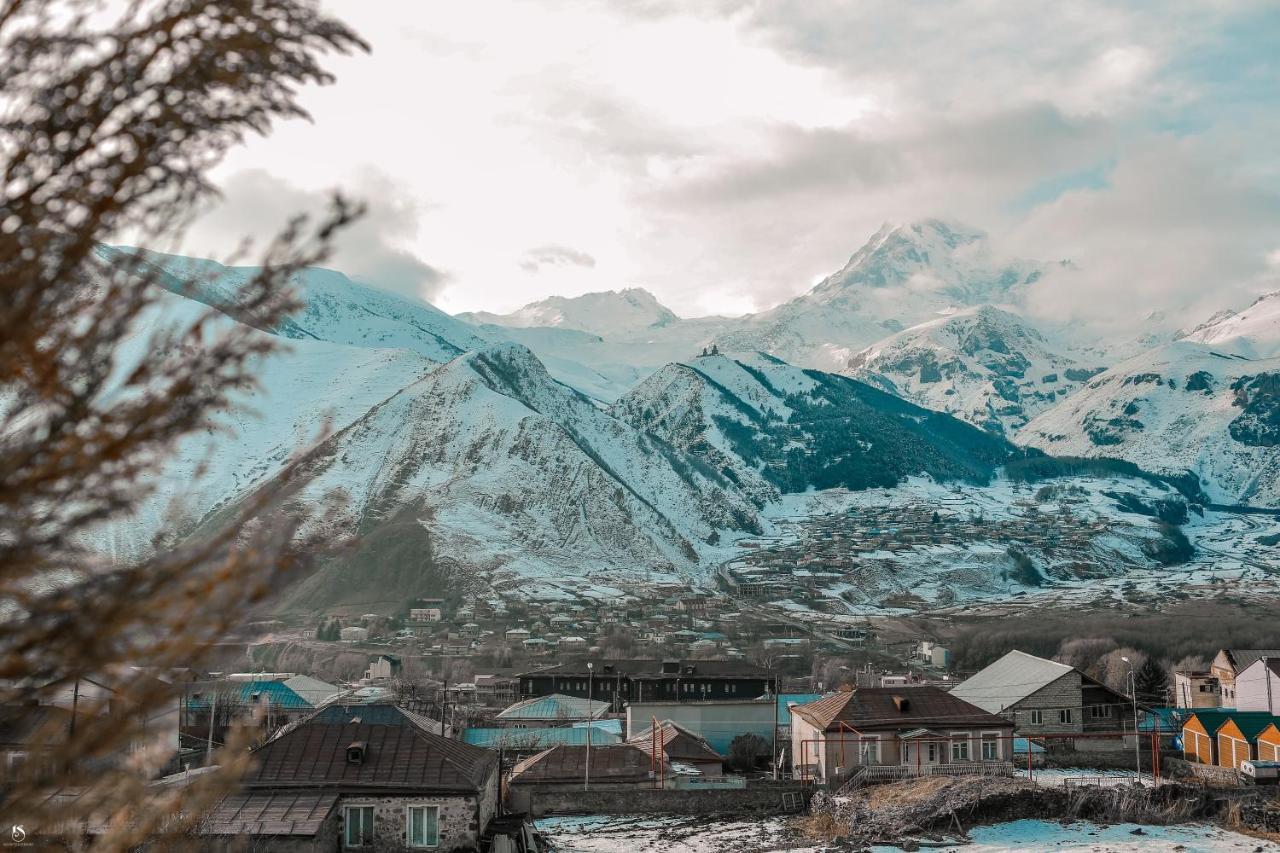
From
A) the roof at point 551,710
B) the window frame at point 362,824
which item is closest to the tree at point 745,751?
the roof at point 551,710

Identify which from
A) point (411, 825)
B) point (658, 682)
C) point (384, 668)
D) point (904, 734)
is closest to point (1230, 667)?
point (658, 682)

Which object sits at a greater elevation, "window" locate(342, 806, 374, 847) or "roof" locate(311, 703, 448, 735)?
"roof" locate(311, 703, 448, 735)

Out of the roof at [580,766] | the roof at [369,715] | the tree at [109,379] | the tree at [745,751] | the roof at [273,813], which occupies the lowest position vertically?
the tree at [745,751]

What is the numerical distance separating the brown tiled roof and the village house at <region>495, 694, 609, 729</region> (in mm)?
30189

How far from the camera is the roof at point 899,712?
39.9m

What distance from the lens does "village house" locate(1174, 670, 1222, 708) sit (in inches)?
2635

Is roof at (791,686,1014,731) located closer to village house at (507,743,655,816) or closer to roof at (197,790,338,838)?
village house at (507,743,655,816)

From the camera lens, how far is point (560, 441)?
191375mm

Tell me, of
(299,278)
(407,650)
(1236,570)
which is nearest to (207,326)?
(299,278)

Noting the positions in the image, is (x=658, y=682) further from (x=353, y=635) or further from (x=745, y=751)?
(x=353, y=635)

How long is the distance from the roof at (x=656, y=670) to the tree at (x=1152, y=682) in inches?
933

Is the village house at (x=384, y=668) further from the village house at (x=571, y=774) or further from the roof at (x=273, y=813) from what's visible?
the roof at (x=273, y=813)

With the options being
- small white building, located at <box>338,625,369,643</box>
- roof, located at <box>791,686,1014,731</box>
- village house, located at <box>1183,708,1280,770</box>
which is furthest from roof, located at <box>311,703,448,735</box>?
small white building, located at <box>338,625,369,643</box>

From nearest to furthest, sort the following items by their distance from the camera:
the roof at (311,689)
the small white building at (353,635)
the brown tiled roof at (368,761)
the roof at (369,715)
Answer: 1. the brown tiled roof at (368,761)
2. the roof at (369,715)
3. the roof at (311,689)
4. the small white building at (353,635)
